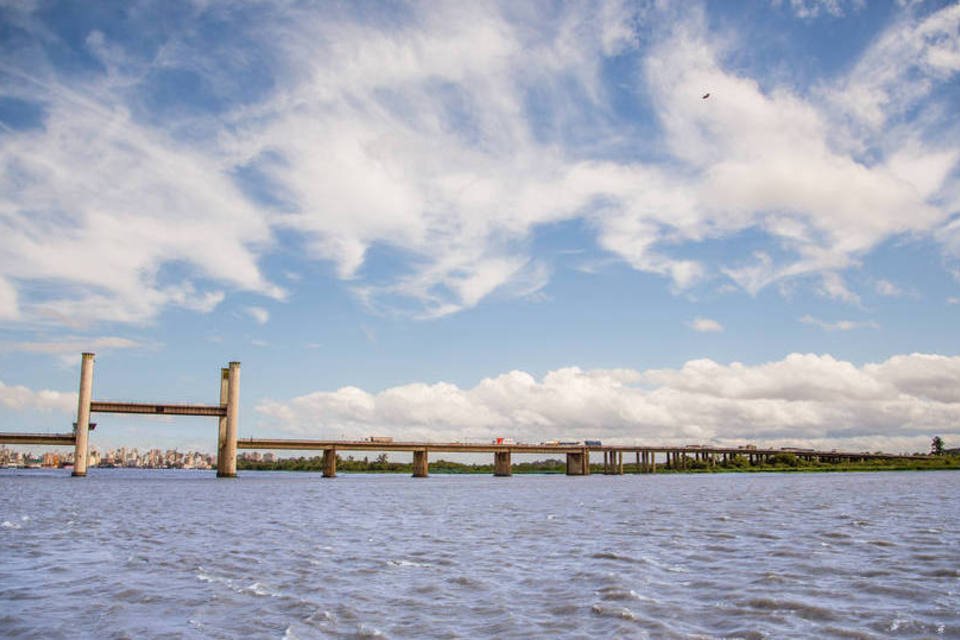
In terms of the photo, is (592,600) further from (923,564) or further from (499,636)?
(923,564)

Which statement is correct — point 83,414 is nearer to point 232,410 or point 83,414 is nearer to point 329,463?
point 232,410

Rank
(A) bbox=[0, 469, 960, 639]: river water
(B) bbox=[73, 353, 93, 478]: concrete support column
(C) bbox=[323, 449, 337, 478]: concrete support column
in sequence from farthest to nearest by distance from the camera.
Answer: (C) bbox=[323, 449, 337, 478]: concrete support column, (B) bbox=[73, 353, 93, 478]: concrete support column, (A) bbox=[0, 469, 960, 639]: river water

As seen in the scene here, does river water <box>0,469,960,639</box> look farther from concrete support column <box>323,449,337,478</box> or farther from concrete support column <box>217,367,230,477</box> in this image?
concrete support column <box>323,449,337,478</box>

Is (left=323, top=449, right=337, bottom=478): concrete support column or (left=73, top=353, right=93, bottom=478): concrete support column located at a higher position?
(left=73, top=353, right=93, bottom=478): concrete support column

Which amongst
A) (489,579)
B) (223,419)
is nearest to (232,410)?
(223,419)

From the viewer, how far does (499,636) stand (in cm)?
1553

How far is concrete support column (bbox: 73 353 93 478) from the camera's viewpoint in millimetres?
150500

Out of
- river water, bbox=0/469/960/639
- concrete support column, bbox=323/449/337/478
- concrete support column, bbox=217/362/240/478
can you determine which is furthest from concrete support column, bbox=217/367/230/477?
river water, bbox=0/469/960/639

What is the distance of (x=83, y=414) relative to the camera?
150 metres

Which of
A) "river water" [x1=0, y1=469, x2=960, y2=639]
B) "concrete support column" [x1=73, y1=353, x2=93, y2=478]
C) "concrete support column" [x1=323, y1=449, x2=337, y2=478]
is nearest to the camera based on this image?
"river water" [x1=0, y1=469, x2=960, y2=639]

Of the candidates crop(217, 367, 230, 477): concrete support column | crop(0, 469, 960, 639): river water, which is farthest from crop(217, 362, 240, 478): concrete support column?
crop(0, 469, 960, 639): river water

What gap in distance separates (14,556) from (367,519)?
23.9 m

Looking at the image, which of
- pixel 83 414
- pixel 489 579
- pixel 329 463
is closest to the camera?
pixel 489 579

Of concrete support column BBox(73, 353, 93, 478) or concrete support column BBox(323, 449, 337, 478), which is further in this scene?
concrete support column BBox(323, 449, 337, 478)
